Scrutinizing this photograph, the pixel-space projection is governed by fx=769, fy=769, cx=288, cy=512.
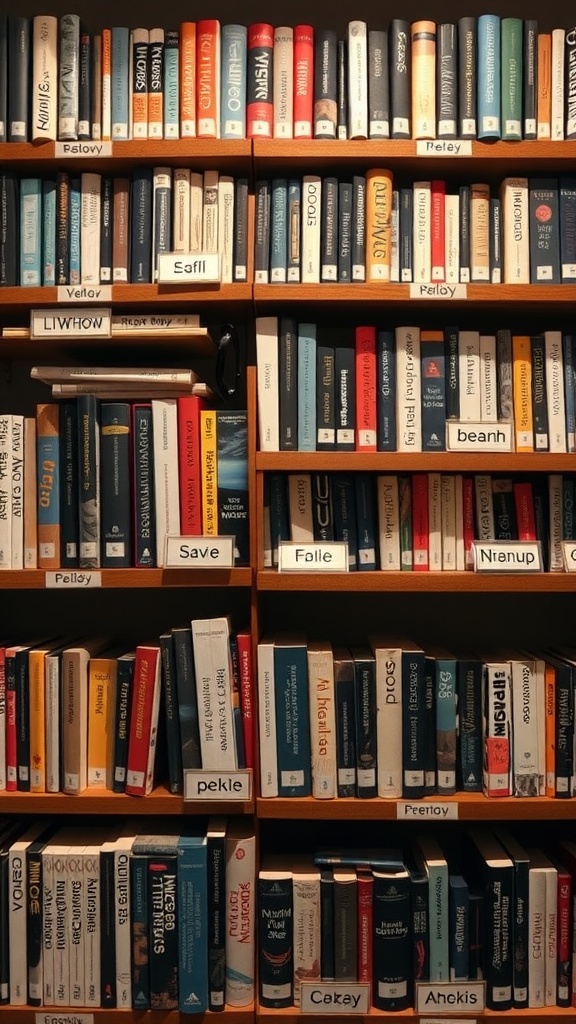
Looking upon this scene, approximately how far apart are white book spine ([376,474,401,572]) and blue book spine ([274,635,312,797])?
268 millimetres

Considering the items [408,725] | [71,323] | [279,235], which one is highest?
[279,235]

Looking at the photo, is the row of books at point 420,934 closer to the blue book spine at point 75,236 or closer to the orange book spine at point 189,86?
the blue book spine at point 75,236

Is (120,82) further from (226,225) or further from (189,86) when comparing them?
(226,225)

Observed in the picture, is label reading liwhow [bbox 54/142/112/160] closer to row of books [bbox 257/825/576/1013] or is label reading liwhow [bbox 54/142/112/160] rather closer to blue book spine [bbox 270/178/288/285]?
blue book spine [bbox 270/178/288/285]

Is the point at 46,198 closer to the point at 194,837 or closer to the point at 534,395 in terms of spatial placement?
the point at 534,395

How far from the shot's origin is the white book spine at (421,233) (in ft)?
5.42

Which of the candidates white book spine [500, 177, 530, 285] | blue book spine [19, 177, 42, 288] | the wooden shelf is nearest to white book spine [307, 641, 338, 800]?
the wooden shelf

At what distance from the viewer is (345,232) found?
1.64 m

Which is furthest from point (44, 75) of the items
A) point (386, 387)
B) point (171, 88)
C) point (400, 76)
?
point (386, 387)

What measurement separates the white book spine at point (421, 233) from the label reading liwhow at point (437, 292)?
51 millimetres

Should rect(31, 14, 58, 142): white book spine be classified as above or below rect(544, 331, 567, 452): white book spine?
above

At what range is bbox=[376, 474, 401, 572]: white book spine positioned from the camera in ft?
5.47

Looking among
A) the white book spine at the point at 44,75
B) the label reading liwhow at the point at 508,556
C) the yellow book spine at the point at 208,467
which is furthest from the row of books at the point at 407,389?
the white book spine at the point at 44,75

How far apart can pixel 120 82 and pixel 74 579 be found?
1.07 m
